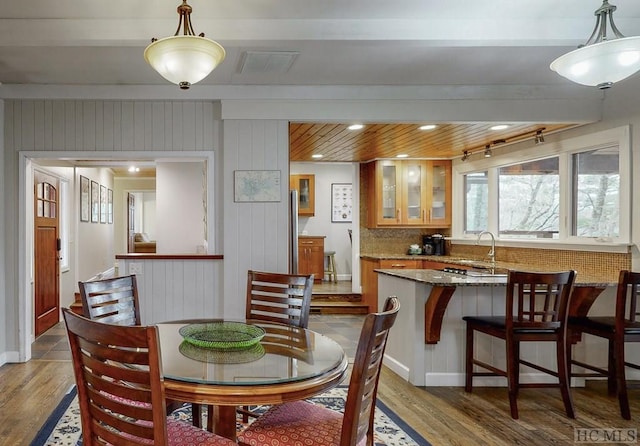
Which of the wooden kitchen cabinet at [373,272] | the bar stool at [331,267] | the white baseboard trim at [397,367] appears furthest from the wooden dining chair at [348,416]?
the bar stool at [331,267]

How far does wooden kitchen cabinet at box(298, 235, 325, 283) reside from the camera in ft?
27.2

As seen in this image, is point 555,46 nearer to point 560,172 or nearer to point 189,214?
point 560,172

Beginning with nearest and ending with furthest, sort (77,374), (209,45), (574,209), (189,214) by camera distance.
→ (77,374) → (209,45) → (574,209) → (189,214)

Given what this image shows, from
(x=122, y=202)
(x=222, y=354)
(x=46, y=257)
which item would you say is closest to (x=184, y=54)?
(x=222, y=354)

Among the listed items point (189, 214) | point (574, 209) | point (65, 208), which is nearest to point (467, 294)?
point (574, 209)

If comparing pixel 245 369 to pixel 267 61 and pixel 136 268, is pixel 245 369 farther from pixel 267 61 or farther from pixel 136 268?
pixel 136 268

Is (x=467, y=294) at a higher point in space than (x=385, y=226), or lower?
lower

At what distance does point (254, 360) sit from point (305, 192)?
7004mm

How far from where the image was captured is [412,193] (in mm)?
6203

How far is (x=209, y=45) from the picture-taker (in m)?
2.08

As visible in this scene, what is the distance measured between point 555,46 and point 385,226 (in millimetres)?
3568

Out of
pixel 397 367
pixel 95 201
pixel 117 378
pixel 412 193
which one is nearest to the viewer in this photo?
pixel 117 378

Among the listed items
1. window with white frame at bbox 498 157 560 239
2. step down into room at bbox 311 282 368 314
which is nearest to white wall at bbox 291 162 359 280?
step down into room at bbox 311 282 368 314

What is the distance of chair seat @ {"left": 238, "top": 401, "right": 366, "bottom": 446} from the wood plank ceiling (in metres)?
2.81
